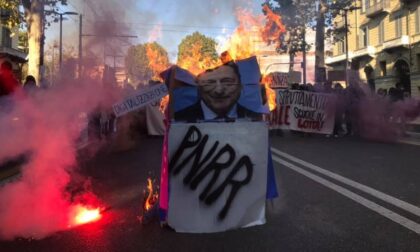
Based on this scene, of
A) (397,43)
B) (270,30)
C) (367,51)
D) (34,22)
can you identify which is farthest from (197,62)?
(367,51)

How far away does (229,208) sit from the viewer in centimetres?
452

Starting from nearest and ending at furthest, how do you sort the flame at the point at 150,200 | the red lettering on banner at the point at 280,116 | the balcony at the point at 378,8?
the flame at the point at 150,200, the red lettering on banner at the point at 280,116, the balcony at the point at 378,8

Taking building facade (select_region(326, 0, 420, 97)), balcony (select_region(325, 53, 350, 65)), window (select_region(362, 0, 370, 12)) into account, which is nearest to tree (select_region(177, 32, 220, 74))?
building facade (select_region(326, 0, 420, 97))

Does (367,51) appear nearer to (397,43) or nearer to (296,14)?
(397,43)

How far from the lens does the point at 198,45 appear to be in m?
7.99

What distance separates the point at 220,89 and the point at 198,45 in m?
3.70

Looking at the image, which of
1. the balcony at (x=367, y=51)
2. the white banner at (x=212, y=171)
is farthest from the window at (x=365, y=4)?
the white banner at (x=212, y=171)

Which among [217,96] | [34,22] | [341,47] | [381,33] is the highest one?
[341,47]

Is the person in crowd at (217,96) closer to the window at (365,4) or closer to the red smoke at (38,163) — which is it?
the red smoke at (38,163)

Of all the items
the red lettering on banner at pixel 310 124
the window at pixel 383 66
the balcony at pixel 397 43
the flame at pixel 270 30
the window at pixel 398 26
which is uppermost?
the window at pixel 398 26

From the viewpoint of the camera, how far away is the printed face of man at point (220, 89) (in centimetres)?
446

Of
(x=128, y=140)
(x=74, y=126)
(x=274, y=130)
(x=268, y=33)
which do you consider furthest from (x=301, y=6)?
(x=74, y=126)

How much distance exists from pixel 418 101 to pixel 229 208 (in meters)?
10.6

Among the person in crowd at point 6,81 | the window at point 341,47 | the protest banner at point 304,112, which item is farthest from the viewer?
the window at point 341,47
